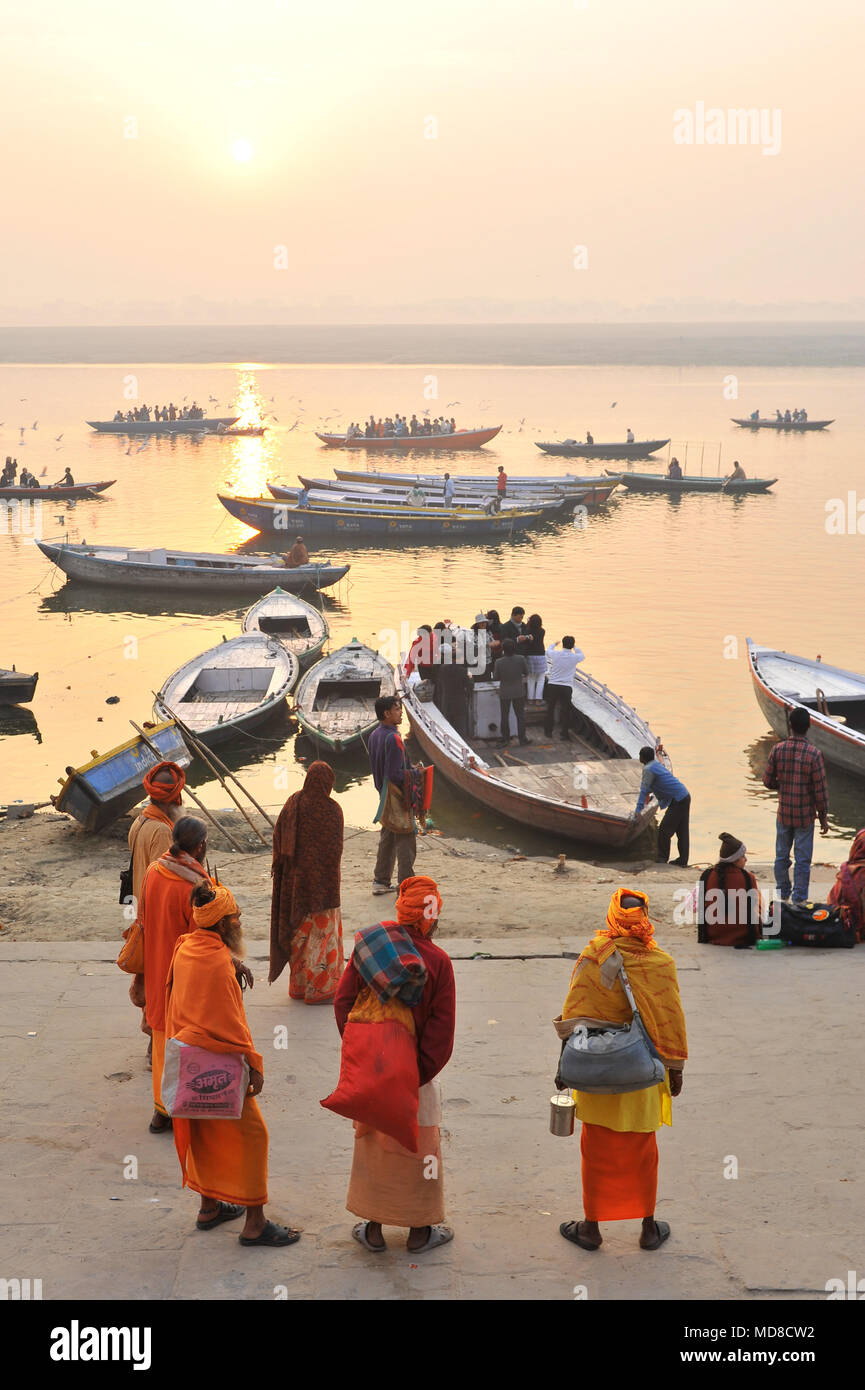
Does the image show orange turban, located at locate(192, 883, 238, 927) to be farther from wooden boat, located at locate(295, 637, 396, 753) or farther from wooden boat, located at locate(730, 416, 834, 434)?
wooden boat, located at locate(730, 416, 834, 434)

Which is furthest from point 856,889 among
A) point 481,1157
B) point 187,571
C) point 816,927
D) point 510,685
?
point 187,571

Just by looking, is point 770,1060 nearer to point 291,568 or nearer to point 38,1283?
point 38,1283

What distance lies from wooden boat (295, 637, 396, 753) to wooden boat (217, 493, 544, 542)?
1849cm

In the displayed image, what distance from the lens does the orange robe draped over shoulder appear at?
493 cm

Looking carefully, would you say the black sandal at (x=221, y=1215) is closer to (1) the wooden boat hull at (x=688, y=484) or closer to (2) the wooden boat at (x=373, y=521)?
(2) the wooden boat at (x=373, y=521)

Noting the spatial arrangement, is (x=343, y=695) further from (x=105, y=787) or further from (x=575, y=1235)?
(x=575, y=1235)

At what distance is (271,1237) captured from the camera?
5066 mm

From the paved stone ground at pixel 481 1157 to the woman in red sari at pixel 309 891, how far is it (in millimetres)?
262

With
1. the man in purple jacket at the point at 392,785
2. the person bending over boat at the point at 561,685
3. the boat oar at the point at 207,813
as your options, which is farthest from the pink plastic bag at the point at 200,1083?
the person bending over boat at the point at 561,685

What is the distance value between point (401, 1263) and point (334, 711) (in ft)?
45.9

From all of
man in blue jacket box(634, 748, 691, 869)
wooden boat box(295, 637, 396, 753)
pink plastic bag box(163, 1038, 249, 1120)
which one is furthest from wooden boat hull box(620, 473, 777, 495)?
pink plastic bag box(163, 1038, 249, 1120)

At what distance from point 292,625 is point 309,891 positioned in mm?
A: 17437

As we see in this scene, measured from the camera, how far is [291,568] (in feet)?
102

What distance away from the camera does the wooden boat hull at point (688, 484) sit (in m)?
50.3
